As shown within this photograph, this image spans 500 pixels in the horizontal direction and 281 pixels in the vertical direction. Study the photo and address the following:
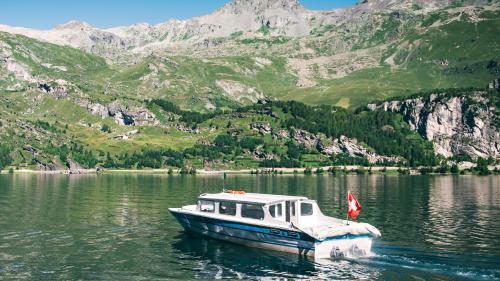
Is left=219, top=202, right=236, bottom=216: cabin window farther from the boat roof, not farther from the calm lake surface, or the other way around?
the calm lake surface

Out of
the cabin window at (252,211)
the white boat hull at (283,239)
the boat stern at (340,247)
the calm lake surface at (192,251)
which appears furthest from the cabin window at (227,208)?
the boat stern at (340,247)

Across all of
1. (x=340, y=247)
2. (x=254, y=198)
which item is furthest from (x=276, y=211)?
(x=340, y=247)

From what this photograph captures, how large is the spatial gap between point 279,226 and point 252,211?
6733mm

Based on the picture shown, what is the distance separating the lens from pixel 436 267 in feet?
196

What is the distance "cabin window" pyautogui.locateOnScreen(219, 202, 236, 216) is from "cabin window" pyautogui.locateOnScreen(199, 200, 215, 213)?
6.64 ft

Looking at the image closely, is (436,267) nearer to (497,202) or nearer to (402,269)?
(402,269)

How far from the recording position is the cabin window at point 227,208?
7494 cm

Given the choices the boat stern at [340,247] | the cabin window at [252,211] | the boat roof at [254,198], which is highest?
the boat roof at [254,198]

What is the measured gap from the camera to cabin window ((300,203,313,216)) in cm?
7075

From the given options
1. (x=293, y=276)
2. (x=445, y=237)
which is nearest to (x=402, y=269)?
(x=293, y=276)

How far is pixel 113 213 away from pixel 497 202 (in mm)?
105450

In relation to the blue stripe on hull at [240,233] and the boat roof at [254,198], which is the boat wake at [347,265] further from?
the boat roof at [254,198]

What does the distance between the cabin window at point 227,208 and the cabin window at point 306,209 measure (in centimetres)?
1018

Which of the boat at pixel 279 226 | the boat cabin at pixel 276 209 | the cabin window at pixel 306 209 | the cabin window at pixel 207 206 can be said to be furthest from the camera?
the cabin window at pixel 207 206
